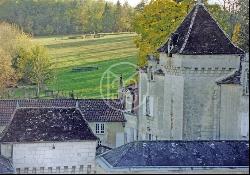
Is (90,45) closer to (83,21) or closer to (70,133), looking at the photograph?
(83,21)

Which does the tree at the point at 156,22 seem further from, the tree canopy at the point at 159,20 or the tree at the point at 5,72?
the tree at the point at 5,72

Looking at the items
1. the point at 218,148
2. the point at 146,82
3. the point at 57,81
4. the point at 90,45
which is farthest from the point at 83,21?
the point at 218,148

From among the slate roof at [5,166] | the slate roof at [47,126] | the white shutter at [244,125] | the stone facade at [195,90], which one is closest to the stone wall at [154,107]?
the stone facade at [195,90]

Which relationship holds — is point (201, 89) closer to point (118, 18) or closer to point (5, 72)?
point (5, 72)

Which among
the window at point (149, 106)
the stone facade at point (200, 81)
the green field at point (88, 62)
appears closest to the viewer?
the stone facade at point (200, 81)

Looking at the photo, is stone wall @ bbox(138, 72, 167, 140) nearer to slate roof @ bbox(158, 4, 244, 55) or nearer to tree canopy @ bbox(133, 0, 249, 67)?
slate roof @ bbox(158, 4, 244, 55)

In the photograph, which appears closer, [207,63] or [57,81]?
[207,63]
